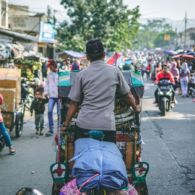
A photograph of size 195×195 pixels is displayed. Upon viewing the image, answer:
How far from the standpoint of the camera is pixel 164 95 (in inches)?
562

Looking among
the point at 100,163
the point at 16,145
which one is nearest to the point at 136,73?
the point at 100,163

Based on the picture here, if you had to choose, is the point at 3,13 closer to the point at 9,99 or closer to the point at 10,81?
the point at 10,81

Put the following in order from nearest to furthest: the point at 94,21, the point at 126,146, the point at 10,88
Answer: the point at 126,146, the point at 10,88, the point at 94,21

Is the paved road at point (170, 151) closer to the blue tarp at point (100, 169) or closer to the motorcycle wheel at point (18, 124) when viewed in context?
the blue tarp at point (100, 169)

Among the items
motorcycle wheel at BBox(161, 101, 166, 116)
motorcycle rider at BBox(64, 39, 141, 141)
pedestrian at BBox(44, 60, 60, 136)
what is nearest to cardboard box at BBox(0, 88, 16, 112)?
pedestrian at BBox(44, 60, 60, 136)

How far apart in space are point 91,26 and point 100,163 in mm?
38545

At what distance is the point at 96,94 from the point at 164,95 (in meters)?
10.2

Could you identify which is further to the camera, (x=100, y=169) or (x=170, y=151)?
(x=170, y=151)

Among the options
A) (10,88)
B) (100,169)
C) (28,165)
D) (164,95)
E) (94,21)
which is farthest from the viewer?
(94,21)

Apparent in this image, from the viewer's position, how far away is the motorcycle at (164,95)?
14133 mm

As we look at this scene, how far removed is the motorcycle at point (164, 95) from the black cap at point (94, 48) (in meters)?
9.85

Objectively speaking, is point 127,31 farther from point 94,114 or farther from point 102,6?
point 94,114

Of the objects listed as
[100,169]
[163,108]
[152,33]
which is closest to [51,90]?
[163,108]

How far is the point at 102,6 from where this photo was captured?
41.0 m
